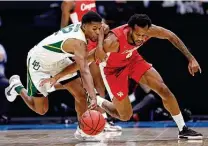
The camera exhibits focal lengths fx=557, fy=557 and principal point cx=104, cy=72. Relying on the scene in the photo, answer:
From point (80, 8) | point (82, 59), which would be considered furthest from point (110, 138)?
point (80, 8)

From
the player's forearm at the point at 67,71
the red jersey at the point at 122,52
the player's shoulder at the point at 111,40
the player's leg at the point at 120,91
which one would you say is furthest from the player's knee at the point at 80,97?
the player's shoulder at the point at 111,40

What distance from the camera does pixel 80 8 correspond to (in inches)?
390

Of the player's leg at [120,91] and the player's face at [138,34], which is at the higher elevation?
the player's face at [138,34]

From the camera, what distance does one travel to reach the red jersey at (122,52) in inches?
284

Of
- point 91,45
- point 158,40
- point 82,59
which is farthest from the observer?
point 158,40

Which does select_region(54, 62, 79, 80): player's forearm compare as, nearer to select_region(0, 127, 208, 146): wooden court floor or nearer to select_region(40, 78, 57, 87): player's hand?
select_region(40, 78, 57, 87): player's hand

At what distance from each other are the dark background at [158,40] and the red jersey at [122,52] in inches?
144

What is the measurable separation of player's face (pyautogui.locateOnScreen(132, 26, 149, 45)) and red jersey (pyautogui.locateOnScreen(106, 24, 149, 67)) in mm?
110

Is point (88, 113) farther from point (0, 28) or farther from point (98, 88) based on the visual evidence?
point (0, 28)

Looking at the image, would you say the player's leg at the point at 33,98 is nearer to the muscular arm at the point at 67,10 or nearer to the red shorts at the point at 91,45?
the red shorts at the point at 91,45

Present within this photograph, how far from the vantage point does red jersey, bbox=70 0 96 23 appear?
32.4 ft

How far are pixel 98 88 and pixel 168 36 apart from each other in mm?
2027

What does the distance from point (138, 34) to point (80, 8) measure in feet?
9.68

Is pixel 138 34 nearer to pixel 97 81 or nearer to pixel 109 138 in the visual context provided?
pixel 109 138
